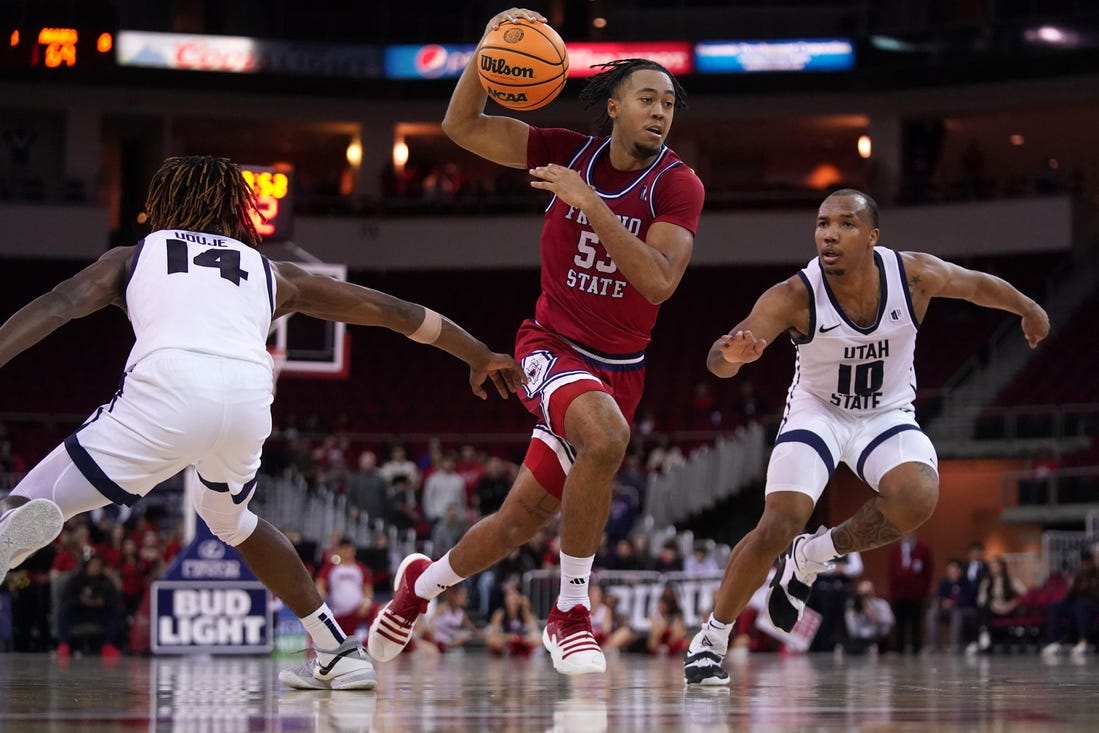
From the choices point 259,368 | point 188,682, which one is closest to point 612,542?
point 188,682

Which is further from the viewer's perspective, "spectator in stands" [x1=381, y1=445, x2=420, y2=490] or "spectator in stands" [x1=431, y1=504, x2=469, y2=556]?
"spectator in stands" [x1=381, y1=445, x2=420, y2=490]

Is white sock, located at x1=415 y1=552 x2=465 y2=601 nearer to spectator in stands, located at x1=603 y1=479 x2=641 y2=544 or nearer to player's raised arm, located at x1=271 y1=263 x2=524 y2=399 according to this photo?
player's raised arm, located at x1=271 y1=263 x2=524 y2=399

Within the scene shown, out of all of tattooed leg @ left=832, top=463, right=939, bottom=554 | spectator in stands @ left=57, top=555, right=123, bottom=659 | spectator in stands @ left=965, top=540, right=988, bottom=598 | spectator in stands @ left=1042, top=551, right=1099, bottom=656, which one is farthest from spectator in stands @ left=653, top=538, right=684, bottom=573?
tattooed leg @ left=832, top=463, right=939, bottom=554

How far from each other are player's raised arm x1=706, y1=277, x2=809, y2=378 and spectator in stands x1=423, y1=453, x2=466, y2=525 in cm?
Answer: 1275

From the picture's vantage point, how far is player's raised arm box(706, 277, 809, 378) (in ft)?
19.5

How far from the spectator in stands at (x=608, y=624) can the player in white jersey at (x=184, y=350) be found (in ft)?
35.6

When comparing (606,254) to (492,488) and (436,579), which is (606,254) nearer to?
(436,579)

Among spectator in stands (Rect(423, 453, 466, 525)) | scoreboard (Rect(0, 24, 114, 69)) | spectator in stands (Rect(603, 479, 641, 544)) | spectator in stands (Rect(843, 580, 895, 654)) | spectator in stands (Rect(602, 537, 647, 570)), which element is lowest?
spectator in stands (Rect(843, 580, 895, 654))

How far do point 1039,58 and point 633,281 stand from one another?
2549 cm

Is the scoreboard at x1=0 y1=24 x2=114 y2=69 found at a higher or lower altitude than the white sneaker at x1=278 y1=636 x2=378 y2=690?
higher

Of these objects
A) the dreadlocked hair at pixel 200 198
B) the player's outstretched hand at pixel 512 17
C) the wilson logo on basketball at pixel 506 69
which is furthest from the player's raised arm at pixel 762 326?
the dreadlocked hair at pixel 200 198

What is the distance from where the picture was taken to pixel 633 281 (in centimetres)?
594

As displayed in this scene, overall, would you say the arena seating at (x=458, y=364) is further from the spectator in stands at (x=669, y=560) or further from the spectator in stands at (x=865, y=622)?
the spectator in stands at (x=669, y=560)

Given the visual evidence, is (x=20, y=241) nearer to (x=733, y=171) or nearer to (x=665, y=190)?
(x=733, y=171)
